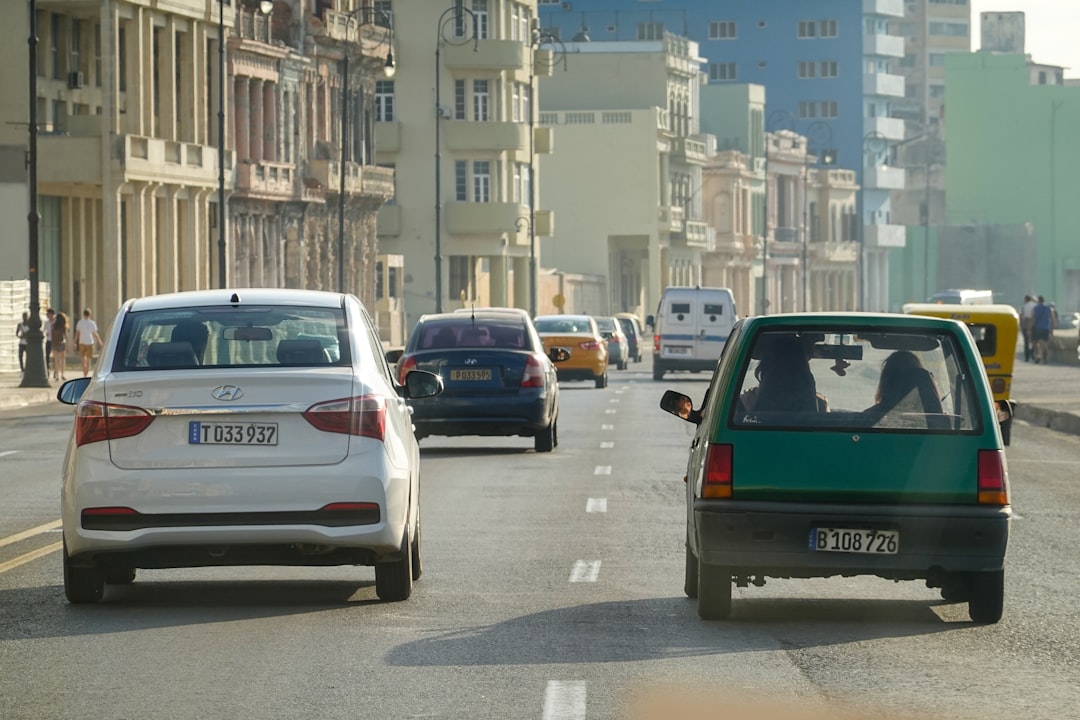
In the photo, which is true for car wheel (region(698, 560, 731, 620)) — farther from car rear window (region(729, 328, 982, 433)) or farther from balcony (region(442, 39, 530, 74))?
balcony (region(442, 39, 530, 74))

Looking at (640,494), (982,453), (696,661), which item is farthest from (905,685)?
(640,494)

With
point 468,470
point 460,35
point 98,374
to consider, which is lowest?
point 468,470

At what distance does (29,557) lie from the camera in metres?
15.1

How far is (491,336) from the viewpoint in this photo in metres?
26.9

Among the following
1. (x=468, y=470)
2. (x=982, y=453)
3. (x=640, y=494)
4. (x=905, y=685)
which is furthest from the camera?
(x=468, y=470)

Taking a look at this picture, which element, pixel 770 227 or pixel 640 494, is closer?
pixel 640 494

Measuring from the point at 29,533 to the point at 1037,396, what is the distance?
1159 inches

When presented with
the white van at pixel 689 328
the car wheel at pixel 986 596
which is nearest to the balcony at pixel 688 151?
the white van at pixel 689 328

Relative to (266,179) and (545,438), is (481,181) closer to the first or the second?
(266,179)

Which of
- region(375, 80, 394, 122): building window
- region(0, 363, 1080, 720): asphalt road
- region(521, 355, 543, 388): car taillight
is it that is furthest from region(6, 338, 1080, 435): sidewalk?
region(375, 80, 394, 122): building window

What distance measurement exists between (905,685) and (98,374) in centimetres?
453

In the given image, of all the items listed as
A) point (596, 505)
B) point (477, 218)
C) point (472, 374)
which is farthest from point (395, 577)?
point (477, 218)

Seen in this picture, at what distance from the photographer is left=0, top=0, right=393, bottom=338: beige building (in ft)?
210

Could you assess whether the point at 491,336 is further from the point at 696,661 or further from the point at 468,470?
the point at 696,661
